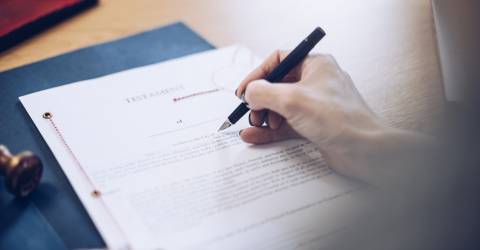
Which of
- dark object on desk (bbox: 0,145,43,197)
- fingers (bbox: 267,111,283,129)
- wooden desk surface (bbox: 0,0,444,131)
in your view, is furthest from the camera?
wooden desk surface (bbox: 0,0,444,131)

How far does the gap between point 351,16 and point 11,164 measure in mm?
688

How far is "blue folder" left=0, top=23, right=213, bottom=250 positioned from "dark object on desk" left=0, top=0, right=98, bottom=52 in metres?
0.07

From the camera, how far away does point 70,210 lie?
0.58 m

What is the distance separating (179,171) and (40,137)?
185 millimetres

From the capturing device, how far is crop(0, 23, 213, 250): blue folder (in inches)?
21.8

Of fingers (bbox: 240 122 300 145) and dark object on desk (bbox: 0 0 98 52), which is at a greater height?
A: dark object on desk (bbox: 0 0 98 52)

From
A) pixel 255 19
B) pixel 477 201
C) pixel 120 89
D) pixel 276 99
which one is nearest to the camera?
pixel 477 201

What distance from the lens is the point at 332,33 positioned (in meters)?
0.96

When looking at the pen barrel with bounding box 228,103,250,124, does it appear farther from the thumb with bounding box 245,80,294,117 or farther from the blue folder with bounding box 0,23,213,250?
the blue folder with bounding box 0,23,213,250

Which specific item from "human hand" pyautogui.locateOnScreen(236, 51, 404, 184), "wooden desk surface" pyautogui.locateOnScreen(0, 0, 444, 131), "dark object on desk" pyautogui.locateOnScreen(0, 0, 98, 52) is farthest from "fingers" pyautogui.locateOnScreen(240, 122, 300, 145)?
"dark object on desk" pyautogui.locateOnScreen(0, 0, 98, 52)

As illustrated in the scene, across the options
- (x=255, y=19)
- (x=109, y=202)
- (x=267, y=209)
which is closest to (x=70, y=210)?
(x=109, y=202)

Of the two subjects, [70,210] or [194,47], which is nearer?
[70,210]

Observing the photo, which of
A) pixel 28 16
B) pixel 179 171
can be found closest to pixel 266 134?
pixel 179 171

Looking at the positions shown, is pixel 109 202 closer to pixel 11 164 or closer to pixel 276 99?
pixel 11 164
